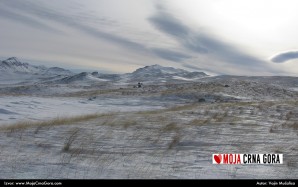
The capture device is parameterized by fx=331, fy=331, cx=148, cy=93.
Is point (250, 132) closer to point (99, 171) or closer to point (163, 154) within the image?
point (163, 154)

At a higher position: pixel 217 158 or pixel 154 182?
pixel 217 158

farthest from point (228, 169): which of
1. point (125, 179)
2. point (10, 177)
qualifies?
Answer: point (10, 177)

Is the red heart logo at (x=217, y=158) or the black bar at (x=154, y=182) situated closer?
the black bar at (x=154, y=182)

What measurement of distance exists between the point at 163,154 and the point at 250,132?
5041mm

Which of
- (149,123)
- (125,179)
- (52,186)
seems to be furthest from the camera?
(149,123)

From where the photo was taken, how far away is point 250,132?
12.6 metres

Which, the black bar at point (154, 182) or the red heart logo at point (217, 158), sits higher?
the red heart logo at point (217, 158)

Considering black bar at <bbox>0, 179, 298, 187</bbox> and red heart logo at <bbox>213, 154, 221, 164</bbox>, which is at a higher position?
red heart logo at <bbox>213, 154, 221, 164</bbox>

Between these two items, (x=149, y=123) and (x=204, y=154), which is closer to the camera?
(x=204, y=154)

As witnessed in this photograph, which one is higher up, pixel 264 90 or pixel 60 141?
pixel 264 90

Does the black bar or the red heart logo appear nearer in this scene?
the black bar

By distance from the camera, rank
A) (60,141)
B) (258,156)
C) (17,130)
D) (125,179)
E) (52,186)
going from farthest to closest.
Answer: (17,130)
(60,141)
(258,156)
(125,179)
(52,186)

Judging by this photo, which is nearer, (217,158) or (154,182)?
(154,182)

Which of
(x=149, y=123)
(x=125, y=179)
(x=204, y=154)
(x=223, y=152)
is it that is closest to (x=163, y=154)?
(x=204, y=154)
